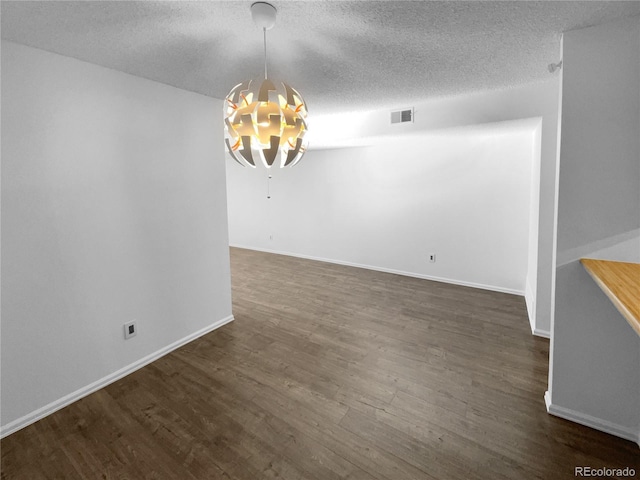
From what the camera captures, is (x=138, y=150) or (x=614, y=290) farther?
(x=138, y=150)

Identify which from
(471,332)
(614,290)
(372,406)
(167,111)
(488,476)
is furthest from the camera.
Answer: (471,332)

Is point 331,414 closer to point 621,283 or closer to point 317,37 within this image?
point 621,283

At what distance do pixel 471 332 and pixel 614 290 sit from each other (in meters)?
1.93

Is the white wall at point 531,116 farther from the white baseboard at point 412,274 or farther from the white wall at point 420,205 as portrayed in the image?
the white baseboard at point 412,274

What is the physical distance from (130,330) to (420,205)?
4.06 metres

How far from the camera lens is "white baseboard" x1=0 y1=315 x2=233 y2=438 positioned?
1.95 metres

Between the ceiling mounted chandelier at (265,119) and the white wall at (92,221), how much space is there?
4.58 feet

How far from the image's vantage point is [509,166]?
13.2 feet

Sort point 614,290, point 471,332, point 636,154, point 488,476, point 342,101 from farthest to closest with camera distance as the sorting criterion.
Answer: point 342,101 → point 471,332 → point 636,154 → point 488,476 → point 614,290

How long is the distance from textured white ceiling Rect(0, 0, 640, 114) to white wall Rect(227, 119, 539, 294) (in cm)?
145

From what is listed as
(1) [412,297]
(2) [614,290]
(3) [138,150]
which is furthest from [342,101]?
(2) [614,290]

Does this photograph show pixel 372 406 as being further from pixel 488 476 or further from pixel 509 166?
pixel 509 166

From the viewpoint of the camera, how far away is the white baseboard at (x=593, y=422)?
1.78 meters

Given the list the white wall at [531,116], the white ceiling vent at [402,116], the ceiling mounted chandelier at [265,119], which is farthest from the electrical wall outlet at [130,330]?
the white ceiling vent at [402,116]
